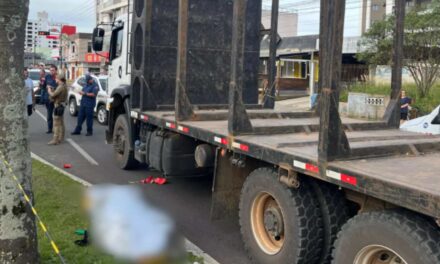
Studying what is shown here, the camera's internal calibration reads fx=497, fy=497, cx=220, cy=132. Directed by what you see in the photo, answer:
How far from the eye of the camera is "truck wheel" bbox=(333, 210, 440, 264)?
9.64 ft

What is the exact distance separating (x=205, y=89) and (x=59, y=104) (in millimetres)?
4973

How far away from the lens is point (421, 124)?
746 centimetres

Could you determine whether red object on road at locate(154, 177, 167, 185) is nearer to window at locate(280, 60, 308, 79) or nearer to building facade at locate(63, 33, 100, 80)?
window at locate(280, 60, 308, 79)

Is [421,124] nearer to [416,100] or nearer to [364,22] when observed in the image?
[416,100]

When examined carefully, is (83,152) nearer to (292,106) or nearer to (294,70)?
(292,106)

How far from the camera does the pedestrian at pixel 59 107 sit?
11398 mm

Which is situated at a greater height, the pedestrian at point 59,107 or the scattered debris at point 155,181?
the pedestrian at point 59,107

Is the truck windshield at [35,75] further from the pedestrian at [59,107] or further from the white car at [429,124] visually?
the white car at [429,124]

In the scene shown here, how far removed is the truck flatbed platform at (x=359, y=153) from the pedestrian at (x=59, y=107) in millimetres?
5674

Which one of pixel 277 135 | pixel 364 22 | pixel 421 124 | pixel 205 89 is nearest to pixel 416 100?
pixel 421 124

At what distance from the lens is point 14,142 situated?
373 cm

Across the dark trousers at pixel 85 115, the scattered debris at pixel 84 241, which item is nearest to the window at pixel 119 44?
the dark trousers at pixel 85 115

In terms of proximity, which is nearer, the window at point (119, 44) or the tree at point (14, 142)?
the tree at point (14, 142)

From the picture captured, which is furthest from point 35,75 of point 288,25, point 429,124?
point 288,25
